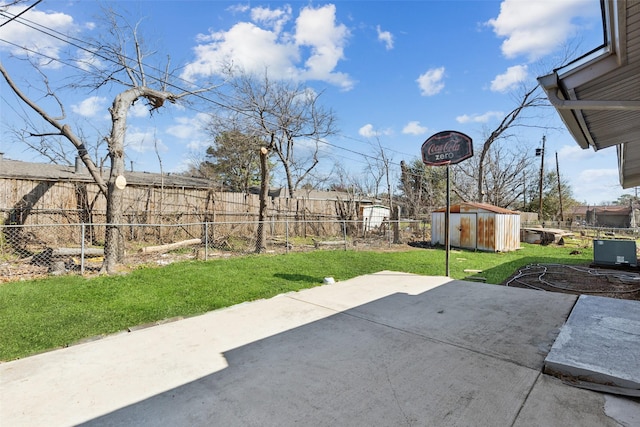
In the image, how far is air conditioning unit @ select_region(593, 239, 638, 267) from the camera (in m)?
7.80

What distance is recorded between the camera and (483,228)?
41.2ft

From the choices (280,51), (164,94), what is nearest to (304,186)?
(280,51)

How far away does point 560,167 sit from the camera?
27.3m

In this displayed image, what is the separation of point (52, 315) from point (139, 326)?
3.97 ft

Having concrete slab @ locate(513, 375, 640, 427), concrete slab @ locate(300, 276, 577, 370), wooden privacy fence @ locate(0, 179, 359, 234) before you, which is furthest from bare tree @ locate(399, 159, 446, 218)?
concrete slab @ locate(513, 375, 640, 427)

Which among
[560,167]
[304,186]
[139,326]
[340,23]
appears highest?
[340,23]

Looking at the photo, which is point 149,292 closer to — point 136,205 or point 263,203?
point 263,203

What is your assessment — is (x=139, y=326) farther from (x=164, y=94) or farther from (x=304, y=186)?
(x=304, y=186)

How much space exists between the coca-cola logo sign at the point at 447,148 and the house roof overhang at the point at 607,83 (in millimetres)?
2451

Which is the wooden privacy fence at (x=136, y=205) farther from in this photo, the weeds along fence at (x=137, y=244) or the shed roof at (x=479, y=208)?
the shed roof at (x=479, y=208)

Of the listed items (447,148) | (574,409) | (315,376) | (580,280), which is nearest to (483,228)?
(580,280)

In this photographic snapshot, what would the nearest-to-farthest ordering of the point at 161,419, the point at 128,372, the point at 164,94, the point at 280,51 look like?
the point at 161,419
the point at 128,372
the point at 164,94
the point at 280,51

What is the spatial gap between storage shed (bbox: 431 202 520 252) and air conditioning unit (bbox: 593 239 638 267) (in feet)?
12.6

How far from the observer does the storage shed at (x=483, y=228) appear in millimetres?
12250
